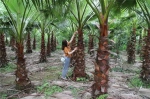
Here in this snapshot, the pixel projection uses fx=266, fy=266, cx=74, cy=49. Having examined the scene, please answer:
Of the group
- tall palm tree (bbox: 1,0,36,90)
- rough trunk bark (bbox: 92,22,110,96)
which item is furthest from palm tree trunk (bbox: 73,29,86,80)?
rough trunk bark (bbox: 92,22,110,96)

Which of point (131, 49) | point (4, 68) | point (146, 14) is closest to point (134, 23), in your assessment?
point (131, 49)

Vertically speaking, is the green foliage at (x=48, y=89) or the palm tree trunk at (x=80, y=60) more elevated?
the palm tree trunk at (x=80, y=60)

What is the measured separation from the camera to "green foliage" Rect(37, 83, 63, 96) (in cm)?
745

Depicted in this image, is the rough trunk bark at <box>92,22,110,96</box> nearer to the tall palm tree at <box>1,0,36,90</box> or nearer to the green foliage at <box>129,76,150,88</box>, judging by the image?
the tall palm tree at <box>1,0,36,90</box>

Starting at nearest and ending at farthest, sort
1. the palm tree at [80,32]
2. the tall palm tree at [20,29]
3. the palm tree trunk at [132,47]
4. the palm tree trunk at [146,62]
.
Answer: the tall palm tree at [20,29], the palm tree trunk at [146,62], the palm tree at [80,32], the palm tree trunk at [132,47]

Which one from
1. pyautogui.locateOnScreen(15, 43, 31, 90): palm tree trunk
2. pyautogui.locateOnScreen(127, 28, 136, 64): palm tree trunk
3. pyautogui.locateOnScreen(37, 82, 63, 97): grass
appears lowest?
pyautogui.locateOnScreen(37, 82, 63, 97): grass

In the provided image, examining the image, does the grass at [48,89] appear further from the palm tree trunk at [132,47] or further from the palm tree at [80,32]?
the palm tree trunk at [132,47]

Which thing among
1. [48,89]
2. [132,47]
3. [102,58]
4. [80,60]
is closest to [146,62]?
[80,60]

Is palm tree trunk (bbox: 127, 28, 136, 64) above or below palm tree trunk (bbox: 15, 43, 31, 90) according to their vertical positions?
above

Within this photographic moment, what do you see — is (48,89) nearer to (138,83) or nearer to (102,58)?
(102,58)

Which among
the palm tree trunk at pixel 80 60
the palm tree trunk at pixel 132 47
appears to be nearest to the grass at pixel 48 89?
the palm tree trunk at pixel 80 60

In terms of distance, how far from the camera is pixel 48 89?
→ 7.77 m

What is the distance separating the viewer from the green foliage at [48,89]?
745cm

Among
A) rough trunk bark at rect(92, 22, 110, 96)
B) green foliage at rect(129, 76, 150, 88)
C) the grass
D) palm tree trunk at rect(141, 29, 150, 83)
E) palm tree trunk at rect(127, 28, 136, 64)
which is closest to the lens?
rough trunk bark at rect(92, 22, 110, 96)
